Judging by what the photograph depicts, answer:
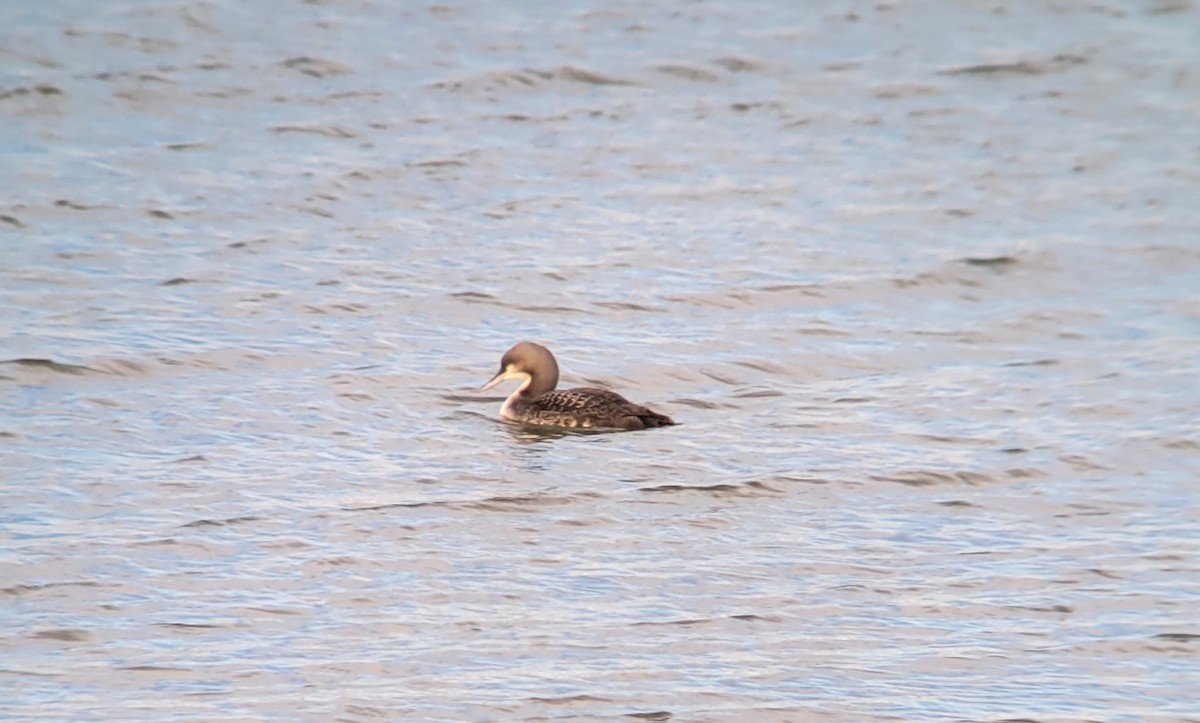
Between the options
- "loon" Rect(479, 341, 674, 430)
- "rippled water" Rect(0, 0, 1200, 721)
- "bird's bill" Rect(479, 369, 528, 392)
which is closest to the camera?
"rippled water" Rect(0, 0, 1200, 721)

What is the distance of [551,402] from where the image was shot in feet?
35.9

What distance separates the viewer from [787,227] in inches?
586

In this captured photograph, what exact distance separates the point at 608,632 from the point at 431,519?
64.8 inches

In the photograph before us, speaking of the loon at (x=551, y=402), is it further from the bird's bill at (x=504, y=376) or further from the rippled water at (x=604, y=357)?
the rippled water at (x=604, y=357)

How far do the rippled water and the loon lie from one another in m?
0.18

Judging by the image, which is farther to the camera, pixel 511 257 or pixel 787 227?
pixel 787 227

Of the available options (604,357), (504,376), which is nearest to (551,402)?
(504,376)

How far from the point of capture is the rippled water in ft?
23.3

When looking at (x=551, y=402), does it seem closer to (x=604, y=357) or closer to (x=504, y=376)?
(x=504, y=376)

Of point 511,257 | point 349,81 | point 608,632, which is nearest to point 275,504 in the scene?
point 608,632

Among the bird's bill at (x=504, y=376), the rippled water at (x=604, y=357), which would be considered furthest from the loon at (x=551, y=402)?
the rippled water at (x=604, y=357)

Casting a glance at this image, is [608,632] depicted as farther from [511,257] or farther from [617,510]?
[511,257]

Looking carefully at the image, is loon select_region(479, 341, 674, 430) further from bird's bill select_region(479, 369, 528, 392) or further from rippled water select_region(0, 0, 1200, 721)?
rippled water select_region(0, 0, 1200, 721)

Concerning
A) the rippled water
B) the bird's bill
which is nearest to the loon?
the bird's bill
